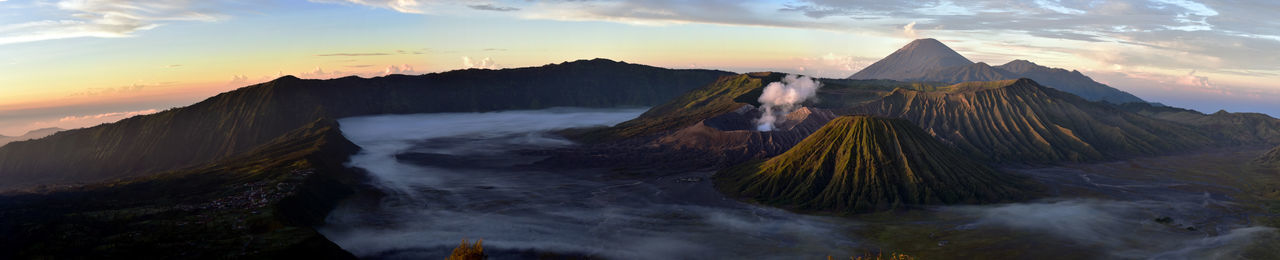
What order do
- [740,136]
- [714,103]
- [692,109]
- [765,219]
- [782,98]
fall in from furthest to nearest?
[692,109]
[714,103]
[782,98]
[740,136]
[765,219]

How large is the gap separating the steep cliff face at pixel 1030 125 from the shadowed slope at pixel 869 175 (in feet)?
130

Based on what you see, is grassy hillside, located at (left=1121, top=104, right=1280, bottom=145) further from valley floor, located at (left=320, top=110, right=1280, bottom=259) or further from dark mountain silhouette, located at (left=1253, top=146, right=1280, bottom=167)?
valley floor, located at (left=320, top=110, right=1280, bottom=259)

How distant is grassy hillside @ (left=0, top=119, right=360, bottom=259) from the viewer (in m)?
46.3

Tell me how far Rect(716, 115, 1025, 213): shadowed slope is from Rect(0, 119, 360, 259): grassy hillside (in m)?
53.7

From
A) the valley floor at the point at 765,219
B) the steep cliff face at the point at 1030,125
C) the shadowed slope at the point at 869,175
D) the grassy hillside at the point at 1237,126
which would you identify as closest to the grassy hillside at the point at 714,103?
the steep cliff face at the point at 1030,125

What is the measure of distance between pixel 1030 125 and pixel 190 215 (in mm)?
145608

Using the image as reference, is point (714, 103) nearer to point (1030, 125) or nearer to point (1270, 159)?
point (1030, 125)

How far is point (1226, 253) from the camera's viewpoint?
54594mm

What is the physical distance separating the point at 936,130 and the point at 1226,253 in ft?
267

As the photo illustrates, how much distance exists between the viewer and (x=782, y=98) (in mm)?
152250

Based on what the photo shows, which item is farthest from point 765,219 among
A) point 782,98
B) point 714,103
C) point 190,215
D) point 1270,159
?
point 1270,159

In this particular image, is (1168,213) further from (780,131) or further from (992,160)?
(780,131)

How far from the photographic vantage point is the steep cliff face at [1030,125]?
123562mm

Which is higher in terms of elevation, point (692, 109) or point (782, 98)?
point (782, 98)
